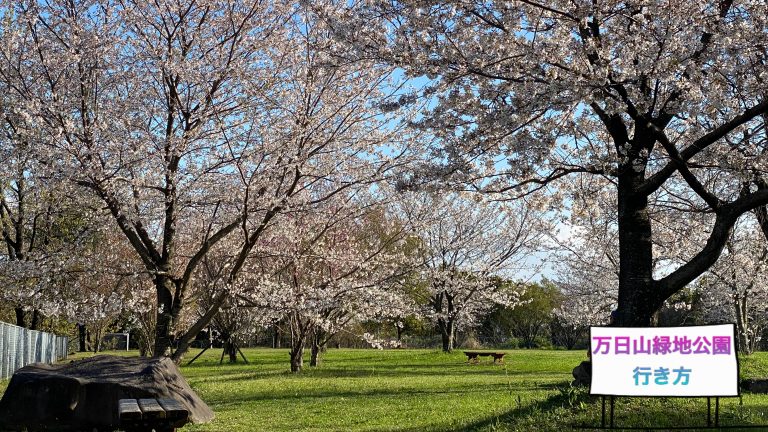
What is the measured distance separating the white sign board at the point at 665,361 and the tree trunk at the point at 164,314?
854 cm

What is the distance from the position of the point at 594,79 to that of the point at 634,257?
268 centimetres

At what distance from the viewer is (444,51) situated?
27.6ft

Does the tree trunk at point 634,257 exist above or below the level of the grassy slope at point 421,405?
above

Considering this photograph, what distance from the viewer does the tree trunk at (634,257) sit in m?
8.97

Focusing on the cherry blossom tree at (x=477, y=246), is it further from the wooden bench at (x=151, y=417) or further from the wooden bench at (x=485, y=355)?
the wooden bench at (x=151, y=417)

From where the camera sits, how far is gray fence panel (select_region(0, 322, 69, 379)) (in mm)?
17500

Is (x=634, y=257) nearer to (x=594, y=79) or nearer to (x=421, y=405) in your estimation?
(x=594, y=79)

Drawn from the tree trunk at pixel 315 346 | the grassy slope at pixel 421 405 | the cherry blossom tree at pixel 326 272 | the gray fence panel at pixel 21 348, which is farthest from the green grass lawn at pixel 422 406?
the gray fence panel at pixel 21 348

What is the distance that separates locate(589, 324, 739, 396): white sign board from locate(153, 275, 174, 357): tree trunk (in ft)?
28.0

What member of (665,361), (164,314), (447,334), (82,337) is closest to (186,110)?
(164,314)

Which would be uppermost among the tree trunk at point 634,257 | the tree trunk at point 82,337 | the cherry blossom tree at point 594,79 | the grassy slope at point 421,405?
the cherry blossom tree at point 594,79

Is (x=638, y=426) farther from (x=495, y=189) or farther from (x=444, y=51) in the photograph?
(x=444, y=51)

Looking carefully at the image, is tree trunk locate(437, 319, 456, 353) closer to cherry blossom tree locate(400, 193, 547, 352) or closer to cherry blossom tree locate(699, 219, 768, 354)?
cherry blossom tree locate(400, 193, 547, 352)

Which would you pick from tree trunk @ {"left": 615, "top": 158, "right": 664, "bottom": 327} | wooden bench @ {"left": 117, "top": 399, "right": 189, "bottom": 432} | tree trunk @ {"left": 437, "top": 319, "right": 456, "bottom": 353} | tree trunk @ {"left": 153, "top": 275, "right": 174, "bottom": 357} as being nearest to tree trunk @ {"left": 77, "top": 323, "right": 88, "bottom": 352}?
tree trunk @ {"left": 437, "top": 319, "right": 456, "bottom": 353}
